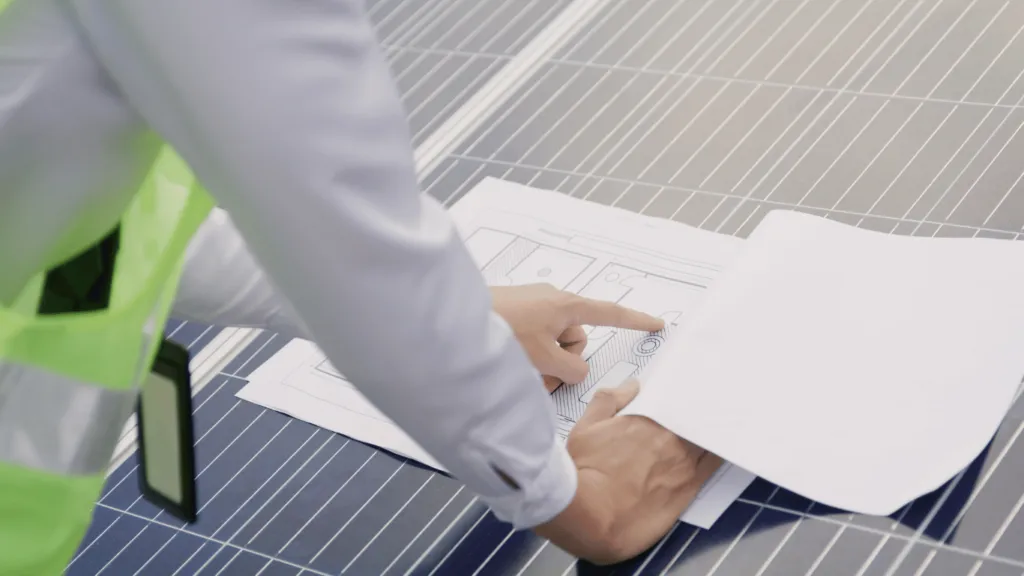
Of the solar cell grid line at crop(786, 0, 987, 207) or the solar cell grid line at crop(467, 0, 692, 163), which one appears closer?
the solar cell grid line at crop(786, 0, 987, 207)

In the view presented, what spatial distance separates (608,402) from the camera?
87 centimetres

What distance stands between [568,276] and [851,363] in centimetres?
27

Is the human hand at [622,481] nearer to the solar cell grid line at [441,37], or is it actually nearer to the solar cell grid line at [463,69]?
the solar cell grid line at [463,69]

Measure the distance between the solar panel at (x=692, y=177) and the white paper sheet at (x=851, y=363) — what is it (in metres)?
0.02

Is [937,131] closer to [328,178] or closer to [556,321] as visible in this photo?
[556,321]

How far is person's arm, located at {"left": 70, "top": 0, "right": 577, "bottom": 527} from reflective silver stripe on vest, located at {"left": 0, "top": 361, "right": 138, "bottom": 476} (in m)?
0.16

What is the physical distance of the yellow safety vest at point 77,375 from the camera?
644 mm

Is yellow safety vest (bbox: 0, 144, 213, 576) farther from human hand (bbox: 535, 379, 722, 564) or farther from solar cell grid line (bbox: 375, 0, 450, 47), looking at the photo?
solar cell grid line (bbox: 375, 0, 450, 47)

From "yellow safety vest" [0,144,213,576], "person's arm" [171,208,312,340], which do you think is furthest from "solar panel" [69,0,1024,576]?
"yellow safety vest" [0,144,213,576]

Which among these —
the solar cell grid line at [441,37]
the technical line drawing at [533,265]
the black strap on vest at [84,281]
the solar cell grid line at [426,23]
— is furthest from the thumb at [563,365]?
the solar cell grid line at [426,23]

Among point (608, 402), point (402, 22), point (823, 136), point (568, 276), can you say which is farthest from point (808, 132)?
point (402, 22)

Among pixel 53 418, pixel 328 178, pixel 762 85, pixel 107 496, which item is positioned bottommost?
pixel 107 496

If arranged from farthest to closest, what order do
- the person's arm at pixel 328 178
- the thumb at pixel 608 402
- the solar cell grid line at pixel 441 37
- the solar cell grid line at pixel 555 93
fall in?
the solar cell grid line at pixel 441 37 → the solar cell grid line at pixel 555 93 → the thumb at pixel 608 402 → the person's arm at pixel 328 178

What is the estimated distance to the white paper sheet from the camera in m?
0.78
